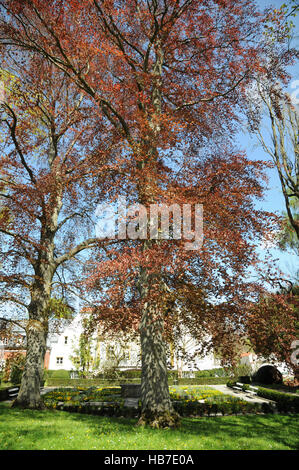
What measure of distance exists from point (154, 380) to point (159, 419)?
927 mm

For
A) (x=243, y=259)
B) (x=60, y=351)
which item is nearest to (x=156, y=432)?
(x=243, y=259)

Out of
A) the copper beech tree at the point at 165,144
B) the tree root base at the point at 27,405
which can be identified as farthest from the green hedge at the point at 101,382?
the copper beech tree at the point at 165,144

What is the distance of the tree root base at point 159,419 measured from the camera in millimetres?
7801

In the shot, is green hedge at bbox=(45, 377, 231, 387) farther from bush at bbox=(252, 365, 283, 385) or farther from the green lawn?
the green lawn

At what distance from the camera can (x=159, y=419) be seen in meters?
7.91

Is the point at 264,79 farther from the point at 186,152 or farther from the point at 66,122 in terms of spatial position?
the point at 66,122

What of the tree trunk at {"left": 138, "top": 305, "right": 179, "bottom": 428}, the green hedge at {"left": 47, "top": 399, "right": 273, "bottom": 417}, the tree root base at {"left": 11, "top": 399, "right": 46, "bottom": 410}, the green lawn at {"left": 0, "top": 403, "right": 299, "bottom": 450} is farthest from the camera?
the green hedge at {"left": 47, "top": 399, "right": 273, "bottom": 417}

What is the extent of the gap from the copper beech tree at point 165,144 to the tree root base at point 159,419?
0.03 meters

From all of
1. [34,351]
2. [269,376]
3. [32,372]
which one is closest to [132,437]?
[32,372]

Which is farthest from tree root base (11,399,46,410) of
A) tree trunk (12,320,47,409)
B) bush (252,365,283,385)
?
bush (252,365,283,385)

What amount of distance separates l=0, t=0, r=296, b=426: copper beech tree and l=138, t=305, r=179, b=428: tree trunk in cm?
3

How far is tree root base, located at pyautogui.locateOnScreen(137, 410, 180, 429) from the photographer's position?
780cm

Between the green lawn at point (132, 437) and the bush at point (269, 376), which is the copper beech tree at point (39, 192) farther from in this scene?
the bush at point (269, 376)

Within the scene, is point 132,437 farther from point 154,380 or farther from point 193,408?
point 193,408
